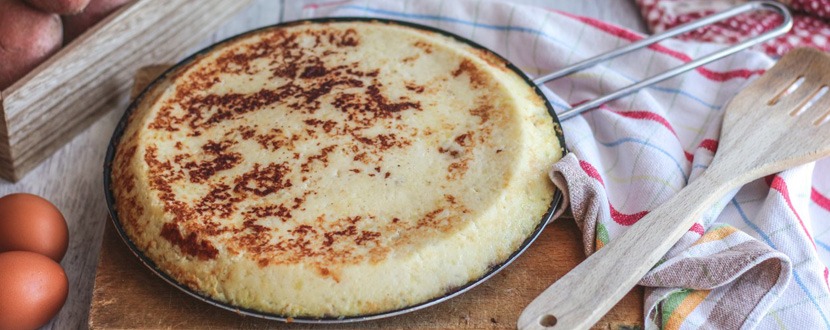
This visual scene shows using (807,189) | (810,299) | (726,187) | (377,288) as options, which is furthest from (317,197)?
(807,189)

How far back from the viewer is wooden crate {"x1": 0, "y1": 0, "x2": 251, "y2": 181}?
7.14 ft

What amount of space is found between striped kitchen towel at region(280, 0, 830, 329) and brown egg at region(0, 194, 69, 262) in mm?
1087

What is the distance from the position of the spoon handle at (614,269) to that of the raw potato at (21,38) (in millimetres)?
1443

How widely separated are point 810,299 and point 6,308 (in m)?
1.67

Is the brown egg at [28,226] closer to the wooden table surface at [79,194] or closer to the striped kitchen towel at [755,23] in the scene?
the wooden table surface at [79,194]

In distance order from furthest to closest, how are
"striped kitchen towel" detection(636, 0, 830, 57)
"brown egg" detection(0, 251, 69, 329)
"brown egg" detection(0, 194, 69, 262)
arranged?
1. "striped kitchen towel" detection(636, 0, 830, 57)
2. "brown egg" detection(0, 194, 69, 262)
3. "brown egg" detection(0, 251, 69, 329)

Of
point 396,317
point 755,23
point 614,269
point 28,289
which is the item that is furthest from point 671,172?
point 28,289

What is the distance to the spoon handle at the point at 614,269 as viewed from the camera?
160cm

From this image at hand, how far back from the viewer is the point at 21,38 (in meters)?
2.18

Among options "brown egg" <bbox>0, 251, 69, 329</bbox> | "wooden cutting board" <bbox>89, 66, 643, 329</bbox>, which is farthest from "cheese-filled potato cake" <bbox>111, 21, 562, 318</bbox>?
"brown egg" <bbox>0, 251, 69, 329</bbox>

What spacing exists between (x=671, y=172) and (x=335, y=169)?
81cm

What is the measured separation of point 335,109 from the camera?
204 cm

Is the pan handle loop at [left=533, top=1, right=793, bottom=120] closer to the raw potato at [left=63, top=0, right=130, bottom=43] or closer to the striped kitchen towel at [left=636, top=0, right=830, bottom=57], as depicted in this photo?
the striped kitchen towel at [left=636, top=0, right=830, bottom=57]

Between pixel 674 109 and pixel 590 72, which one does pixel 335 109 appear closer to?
pixel 590 72
